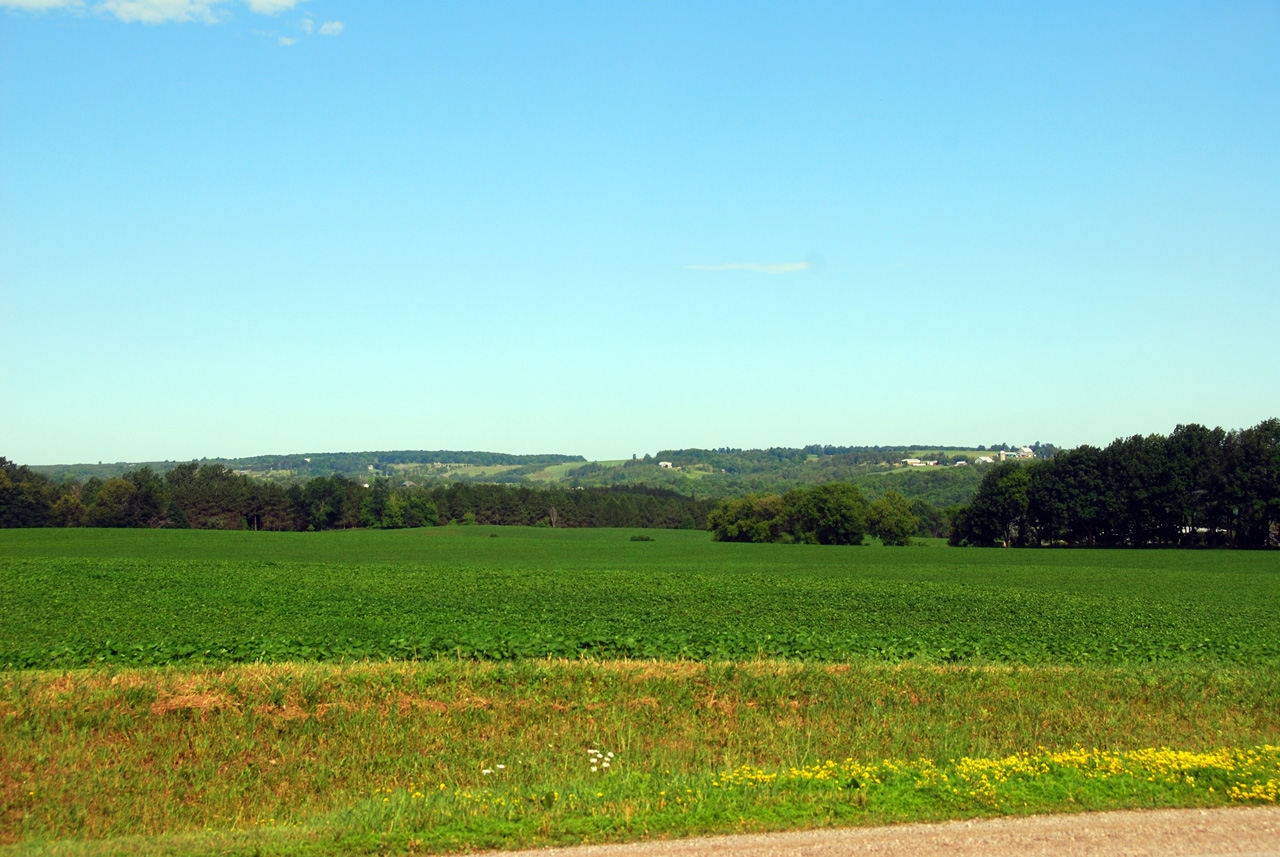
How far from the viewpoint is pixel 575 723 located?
14.4 m

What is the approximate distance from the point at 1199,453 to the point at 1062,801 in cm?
8234

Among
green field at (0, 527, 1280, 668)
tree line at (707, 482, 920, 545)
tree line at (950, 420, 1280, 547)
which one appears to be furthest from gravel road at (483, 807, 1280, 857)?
tree line at (707, 482, 920, 545)

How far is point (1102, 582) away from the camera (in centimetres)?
4803

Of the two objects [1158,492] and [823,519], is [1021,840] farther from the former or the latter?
[823,519]

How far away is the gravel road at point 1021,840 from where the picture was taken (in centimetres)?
842

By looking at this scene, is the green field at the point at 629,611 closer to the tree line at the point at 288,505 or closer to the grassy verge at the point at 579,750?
the grassy verge at the point at 579,750

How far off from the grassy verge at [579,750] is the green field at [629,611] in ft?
10.4

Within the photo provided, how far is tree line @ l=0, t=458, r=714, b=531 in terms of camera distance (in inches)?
4178

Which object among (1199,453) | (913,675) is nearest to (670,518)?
(1199,453)

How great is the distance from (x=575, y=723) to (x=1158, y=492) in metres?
79.9

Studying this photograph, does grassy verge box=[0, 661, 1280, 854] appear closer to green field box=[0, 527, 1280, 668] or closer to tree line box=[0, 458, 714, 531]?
green field box=[0, 527, 1280, 668]

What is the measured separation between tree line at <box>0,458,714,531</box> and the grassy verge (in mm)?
106117

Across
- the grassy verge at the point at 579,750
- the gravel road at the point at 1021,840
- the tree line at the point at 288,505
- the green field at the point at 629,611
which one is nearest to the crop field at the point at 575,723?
the grassy verge at the point at 579,750

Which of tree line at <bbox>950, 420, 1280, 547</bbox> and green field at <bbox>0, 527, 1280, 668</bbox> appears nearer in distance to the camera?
green field at <bbox>0, 527, 1280, 668</bbox>
